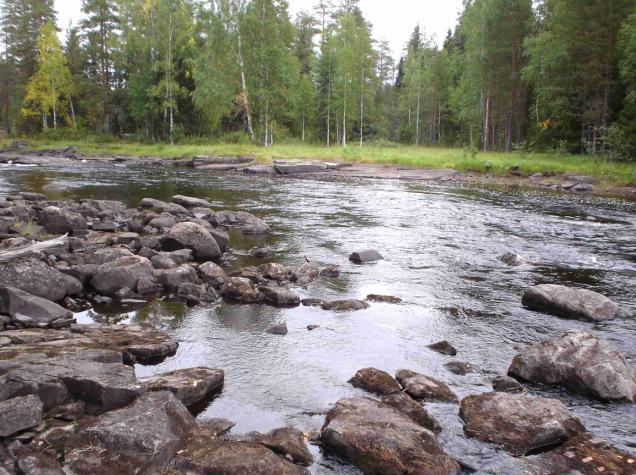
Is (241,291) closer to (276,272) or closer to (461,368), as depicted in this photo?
(276,272)

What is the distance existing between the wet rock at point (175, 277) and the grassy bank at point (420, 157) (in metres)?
27.7

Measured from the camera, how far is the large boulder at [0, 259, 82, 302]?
919 centimetres

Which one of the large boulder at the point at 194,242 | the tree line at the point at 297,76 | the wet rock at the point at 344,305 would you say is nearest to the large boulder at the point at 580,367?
the wet rock at the point at 344,305

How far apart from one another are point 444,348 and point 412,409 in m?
2.22

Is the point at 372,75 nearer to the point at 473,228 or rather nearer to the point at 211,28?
the point at 211,28

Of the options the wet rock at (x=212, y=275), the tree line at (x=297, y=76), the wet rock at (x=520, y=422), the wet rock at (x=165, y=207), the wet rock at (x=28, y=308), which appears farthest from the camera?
the tree line at (x=297, y=76)

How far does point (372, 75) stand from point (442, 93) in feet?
51.8

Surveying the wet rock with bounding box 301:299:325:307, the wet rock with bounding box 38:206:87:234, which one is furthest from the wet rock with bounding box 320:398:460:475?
the wet rock with bounding box 38:206:87:234

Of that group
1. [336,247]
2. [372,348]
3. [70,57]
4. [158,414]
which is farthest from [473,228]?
[70,57]

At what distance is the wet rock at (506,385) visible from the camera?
6898 millimetres

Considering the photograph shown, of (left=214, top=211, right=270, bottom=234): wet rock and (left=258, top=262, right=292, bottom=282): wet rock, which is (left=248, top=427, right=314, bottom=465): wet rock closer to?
(left=258, top=262, right=292, bottom=282): wet rock

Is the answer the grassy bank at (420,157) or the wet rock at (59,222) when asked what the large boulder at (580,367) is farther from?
the grassy bank at (420,157)

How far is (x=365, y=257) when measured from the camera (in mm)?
13633

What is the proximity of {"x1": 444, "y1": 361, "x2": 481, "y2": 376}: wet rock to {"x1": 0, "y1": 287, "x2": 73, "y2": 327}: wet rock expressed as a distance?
6.11m
